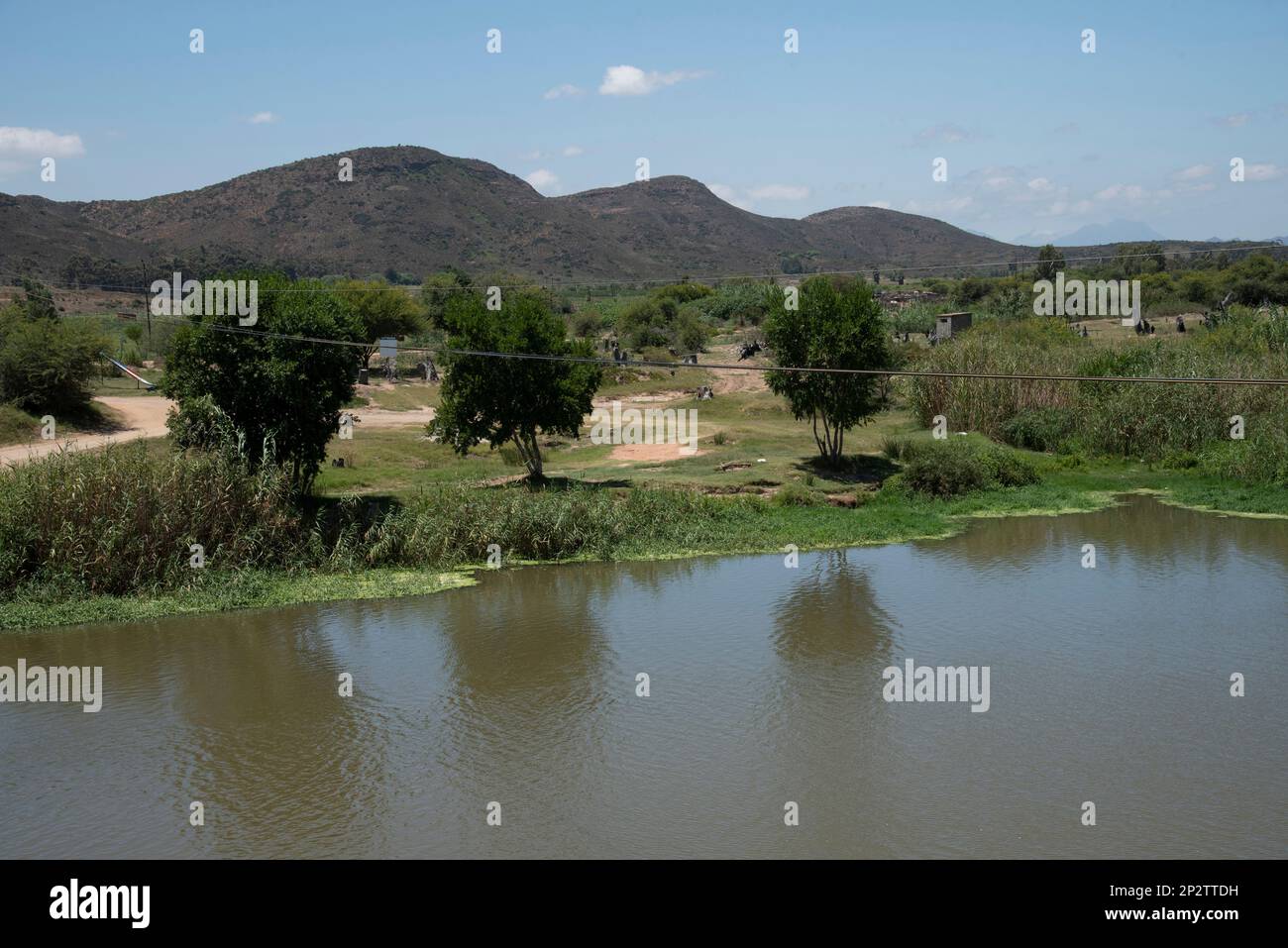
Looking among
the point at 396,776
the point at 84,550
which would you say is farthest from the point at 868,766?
the point at 84,550

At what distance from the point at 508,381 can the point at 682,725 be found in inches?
499

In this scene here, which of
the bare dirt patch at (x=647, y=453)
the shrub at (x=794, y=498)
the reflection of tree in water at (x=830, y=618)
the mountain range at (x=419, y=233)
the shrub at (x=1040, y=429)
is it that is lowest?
the reflection of tree in water at (x=830, y=618)

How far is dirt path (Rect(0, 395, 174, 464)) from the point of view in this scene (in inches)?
998

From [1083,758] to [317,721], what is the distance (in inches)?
315

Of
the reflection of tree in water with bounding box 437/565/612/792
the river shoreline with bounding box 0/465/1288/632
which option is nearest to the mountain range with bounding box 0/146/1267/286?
the river shoreline with bounding box 0/465/1288/632

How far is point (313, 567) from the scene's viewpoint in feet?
61.0

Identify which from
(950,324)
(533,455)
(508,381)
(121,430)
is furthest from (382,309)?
(508,381)

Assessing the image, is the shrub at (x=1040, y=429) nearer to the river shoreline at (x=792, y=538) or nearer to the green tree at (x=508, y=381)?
the river shoreline at (x=792, y=538)

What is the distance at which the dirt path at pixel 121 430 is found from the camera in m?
25.4

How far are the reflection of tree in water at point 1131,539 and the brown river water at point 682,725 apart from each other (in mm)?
898

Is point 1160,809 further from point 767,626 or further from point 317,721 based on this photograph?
point 317,721

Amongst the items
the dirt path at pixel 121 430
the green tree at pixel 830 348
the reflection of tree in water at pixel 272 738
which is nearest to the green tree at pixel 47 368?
the dirt path at pixel 121 430

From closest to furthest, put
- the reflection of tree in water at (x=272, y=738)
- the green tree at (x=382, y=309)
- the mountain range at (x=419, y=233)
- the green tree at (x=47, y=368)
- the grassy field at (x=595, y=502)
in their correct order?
the reflection of tree in water at (x=272, y=738) < the grassy field at (x=595, y=502) < the green tree at (x=47, y=368) < the green tree at (x=382, y=309) < the mountain range at (x=419, y=233)

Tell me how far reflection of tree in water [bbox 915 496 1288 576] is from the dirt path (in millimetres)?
17475
